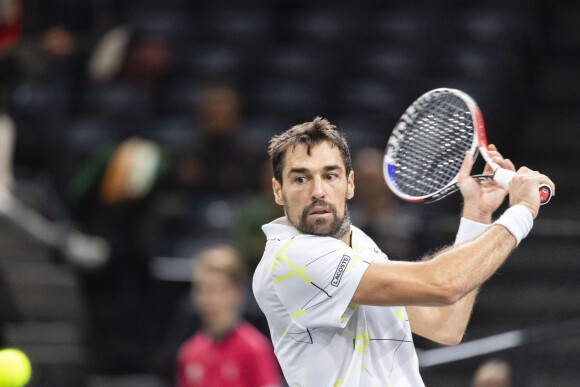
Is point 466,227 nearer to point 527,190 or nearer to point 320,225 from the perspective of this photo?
point 527,190

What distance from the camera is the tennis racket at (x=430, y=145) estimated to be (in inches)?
159

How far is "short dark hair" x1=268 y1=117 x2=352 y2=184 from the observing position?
3.68 m

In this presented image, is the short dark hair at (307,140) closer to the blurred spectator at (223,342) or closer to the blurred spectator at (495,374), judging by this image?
the blurred spectator at (495,374)

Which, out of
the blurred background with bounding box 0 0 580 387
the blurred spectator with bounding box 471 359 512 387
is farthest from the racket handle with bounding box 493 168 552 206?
the blurred background with bounding box 0 0 580 387

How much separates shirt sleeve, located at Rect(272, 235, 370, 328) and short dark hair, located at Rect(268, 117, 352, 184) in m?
0.31

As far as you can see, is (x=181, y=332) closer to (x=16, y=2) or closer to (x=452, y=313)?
(x=16, y=2)

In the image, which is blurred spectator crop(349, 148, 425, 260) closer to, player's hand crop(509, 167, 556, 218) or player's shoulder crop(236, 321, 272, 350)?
player's shoulder crop(236, 321, 272, 350)

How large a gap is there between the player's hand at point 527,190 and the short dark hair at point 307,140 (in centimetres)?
63

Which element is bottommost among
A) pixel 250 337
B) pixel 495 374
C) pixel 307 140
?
pixel 250 337

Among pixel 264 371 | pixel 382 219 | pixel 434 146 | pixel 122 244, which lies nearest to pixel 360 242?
pixel 434 146

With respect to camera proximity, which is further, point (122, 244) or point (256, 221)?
point (122, 244)

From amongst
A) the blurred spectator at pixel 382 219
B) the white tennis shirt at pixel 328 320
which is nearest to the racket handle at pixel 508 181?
the white tennis shirt at pixel 328 320

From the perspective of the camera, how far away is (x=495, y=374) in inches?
204

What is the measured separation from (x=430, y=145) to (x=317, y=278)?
937 millimetres
